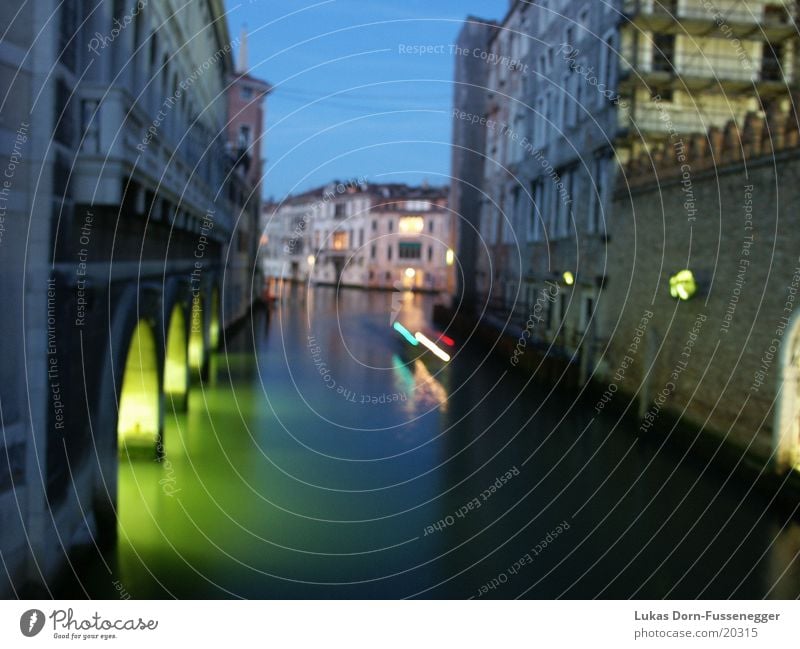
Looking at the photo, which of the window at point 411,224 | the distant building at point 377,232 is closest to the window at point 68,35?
the distant building at point 377,232

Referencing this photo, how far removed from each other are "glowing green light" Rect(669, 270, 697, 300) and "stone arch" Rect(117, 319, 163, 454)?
514 cm

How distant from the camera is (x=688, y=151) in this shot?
31.2ft

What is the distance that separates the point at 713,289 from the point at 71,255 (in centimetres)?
630

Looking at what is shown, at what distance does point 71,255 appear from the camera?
14.7 feet

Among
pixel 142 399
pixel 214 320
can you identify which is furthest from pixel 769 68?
pixel 214 320

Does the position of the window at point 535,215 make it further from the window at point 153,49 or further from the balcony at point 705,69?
the window at point 153,49

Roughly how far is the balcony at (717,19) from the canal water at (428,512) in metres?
4.57

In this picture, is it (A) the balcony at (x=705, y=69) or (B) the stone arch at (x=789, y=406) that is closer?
(B) the stone arch at (x=789, y=406)

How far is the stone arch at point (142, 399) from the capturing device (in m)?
6.99

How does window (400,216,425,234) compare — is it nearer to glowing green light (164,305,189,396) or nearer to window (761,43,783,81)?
window (761,43,783,81)

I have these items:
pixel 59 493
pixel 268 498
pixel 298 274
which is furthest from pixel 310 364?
pixel 298 274

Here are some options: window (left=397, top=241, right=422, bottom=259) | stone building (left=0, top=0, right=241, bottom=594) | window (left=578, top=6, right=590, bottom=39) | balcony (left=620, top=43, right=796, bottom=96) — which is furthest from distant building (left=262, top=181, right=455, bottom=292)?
stone building (left=0, top=0, right=241, bottom=594)

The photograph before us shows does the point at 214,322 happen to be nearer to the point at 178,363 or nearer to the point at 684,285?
the point at 178,363
